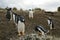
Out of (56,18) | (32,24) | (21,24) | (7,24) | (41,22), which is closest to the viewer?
(21,24)

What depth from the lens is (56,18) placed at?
3875 centimetres

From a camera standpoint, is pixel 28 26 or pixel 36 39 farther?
pixel 28 26

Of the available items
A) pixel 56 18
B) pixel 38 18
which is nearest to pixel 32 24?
pixel 38 18

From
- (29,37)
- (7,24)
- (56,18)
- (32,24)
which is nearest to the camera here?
(29,37)

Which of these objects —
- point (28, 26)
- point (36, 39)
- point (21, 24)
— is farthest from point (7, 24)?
point (36, 39)

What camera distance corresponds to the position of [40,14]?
3981cm

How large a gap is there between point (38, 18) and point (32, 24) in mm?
5178

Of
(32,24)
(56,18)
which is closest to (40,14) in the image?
(56,18)

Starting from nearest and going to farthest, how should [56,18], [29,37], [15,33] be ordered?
[29,37]
[15,33]
[56,18]

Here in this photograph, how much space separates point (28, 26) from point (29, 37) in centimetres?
1028

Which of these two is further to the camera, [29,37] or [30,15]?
[30,15]

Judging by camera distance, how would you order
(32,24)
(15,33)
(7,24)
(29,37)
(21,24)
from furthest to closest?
(32,24), (7,24), (15,33), (21,24), (29,37)

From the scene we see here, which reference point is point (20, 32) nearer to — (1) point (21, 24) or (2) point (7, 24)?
(1) point (21, 24)

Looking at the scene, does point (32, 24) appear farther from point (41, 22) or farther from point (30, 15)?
point (30, 15)
